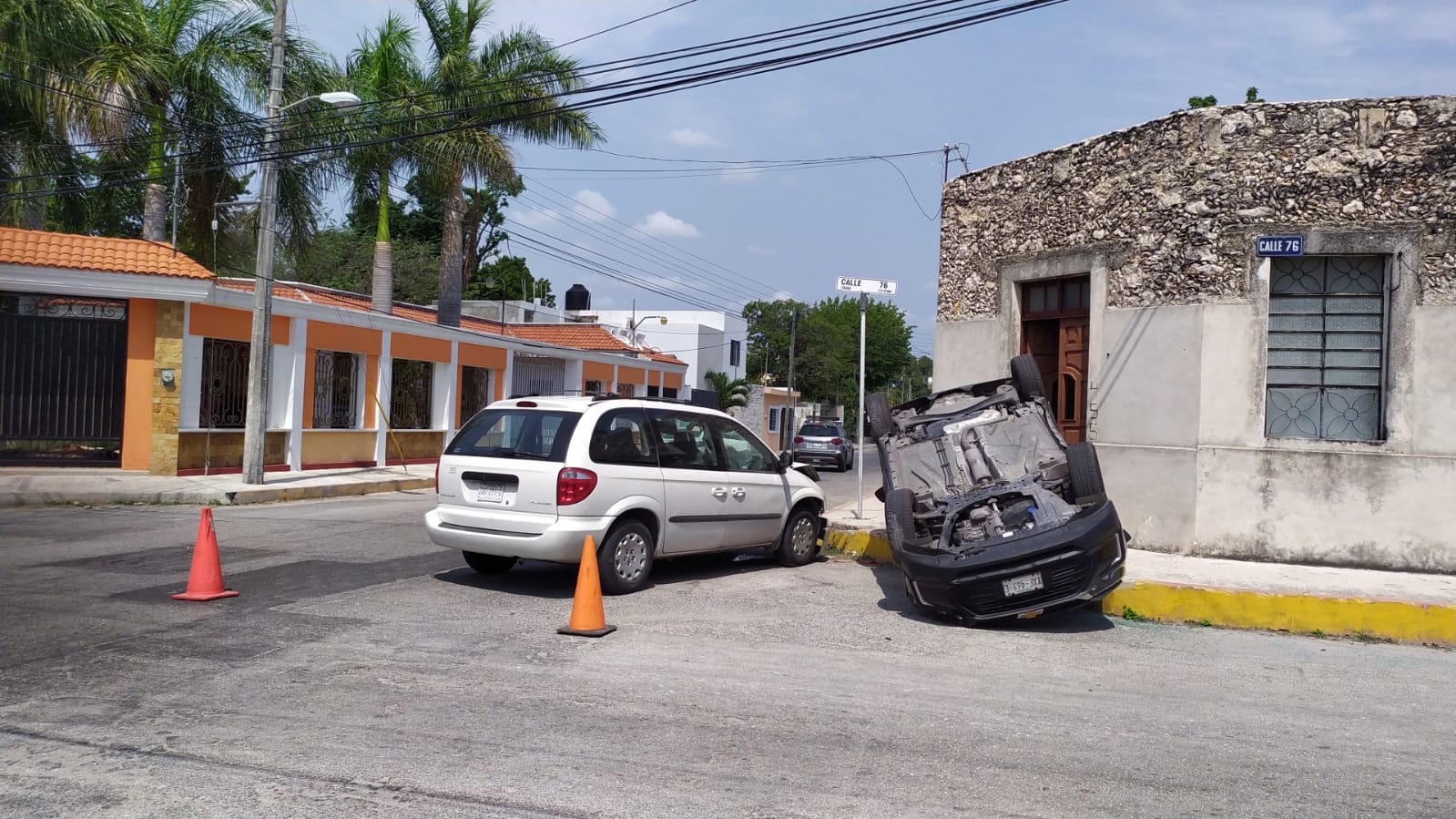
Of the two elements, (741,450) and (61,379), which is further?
(61,379)

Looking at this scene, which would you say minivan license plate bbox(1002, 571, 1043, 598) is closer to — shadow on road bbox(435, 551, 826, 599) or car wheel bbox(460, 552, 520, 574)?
shadow on road bbox(435, 551, 826, 599)

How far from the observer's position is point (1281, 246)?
417 inches

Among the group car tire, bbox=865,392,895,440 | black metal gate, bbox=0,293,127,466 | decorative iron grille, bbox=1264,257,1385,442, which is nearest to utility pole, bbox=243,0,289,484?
black metal gate, bbox=0,293,127,466

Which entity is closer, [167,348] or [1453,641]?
[1453,641]

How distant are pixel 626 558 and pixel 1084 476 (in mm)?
3757

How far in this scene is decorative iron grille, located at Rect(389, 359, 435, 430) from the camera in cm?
2539

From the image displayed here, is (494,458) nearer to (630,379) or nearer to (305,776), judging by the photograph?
(305,776)

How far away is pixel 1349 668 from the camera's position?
7574 millimetres

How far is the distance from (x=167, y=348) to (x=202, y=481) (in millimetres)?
2499

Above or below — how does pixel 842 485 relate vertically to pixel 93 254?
below

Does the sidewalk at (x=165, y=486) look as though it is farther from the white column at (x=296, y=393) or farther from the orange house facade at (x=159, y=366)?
the white column at (x=296, y=393)

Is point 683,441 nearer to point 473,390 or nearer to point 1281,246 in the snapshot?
point 1281,246

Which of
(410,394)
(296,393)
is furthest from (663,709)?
(410,394)

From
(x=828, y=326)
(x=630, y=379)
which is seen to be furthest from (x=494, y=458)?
(x=828, y=326)
